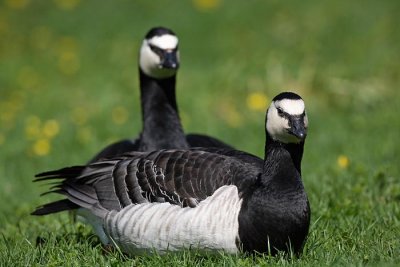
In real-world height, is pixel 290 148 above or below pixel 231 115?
above

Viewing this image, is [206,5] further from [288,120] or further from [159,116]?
[288,120]

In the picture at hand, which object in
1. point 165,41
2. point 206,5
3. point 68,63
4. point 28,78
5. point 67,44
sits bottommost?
point 28,78

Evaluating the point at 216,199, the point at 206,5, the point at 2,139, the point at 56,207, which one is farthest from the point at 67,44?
the point at 216,199

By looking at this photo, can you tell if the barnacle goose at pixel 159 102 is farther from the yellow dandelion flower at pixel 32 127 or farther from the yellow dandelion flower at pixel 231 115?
the yellow dandelion flower at pixel 231 115

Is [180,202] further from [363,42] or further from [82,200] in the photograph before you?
[363,42]

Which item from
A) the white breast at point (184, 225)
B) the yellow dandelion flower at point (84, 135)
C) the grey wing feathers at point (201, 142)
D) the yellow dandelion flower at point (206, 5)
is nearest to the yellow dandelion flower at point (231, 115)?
the yellow dandelion flower at point (84, 135)

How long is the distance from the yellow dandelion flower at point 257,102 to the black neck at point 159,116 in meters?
3.80

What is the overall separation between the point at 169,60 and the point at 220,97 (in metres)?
4.71

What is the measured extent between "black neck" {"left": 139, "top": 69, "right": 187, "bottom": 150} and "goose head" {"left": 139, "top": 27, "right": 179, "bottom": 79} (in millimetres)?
86

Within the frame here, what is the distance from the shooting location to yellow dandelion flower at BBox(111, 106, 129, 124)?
11391 mm

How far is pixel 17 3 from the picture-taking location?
16766mm

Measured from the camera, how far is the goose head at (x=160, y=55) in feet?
25.7

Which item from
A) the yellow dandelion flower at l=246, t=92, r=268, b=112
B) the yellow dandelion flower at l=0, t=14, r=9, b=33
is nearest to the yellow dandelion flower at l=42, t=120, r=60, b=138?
the yellow dandelion flower at l=246, t=92, r=268, b=112

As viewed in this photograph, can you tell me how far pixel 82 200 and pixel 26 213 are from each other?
5.29 ft
